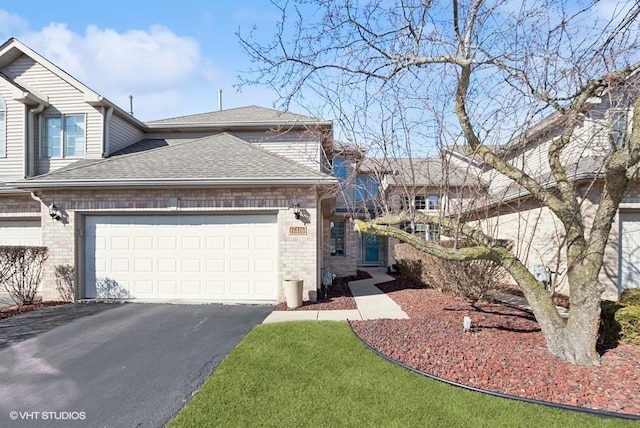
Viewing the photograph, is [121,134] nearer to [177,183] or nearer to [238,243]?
[177,183]

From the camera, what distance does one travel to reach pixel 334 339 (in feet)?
19.0

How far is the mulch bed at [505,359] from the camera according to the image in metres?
3.88

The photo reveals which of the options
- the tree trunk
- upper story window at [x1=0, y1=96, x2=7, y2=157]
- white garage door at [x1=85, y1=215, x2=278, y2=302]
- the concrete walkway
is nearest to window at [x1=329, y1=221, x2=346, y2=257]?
the concrete walkway

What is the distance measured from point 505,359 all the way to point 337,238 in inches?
434

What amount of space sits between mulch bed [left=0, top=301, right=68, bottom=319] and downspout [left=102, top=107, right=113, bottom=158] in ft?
17.7

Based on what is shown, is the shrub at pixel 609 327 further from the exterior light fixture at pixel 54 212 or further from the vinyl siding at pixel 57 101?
the vinyl siding at pixel 57 101

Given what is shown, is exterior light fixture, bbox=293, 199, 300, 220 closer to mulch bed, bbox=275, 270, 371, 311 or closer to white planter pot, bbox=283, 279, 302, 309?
white planter pot, bbox=283, 279, 302, 309

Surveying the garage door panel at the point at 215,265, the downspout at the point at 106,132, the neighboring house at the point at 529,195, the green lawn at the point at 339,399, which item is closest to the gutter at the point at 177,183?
the neighboring house at the point at 529,195

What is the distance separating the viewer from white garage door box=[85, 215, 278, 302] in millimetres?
8906

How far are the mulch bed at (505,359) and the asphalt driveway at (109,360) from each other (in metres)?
2.82

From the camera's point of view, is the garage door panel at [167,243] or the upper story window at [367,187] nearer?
the upper story window at [367,187]

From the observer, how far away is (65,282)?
894cm

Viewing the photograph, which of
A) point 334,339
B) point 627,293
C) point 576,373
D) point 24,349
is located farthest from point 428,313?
point 24,349

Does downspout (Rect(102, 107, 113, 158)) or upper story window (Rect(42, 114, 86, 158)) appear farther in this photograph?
upper story window (Rect(42, 114, 86, 158))
